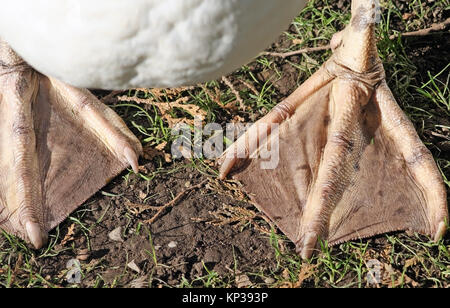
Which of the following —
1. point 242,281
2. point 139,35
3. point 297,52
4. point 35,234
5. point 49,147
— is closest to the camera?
point 139,35

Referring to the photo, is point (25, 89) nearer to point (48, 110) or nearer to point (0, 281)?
point (48, 110)

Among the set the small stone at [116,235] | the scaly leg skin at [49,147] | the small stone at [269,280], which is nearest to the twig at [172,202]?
the small stone at [116,235]

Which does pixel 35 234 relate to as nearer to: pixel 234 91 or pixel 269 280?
pixel 269 280

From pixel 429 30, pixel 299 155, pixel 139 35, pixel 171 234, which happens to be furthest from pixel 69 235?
pixel 429 30

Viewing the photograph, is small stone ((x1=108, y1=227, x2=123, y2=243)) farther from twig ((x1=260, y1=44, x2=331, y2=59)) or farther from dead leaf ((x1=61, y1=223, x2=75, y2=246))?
twig ((x1=260, y1=44, x2=331, y2=59))

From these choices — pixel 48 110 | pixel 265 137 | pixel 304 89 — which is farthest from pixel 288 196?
pixel 48 110

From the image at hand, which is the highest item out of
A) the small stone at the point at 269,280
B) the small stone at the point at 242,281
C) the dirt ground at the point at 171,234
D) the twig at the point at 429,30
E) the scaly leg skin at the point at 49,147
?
the scaly leg skin at the point at 49,147

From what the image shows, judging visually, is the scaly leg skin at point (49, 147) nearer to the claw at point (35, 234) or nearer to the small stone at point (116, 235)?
the claw at point (35, 234)
